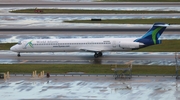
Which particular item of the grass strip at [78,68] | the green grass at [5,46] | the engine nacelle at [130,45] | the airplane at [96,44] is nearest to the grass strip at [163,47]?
the green grass at [5,46]

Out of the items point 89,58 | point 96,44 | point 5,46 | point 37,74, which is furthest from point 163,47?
point 37,74

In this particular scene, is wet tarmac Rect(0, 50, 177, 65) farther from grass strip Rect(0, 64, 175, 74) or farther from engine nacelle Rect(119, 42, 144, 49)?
grass strip Rect(0, 64, 175, 74)

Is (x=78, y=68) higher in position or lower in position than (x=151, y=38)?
lower

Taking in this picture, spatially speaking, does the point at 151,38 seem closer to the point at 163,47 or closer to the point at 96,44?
the point at 96,44

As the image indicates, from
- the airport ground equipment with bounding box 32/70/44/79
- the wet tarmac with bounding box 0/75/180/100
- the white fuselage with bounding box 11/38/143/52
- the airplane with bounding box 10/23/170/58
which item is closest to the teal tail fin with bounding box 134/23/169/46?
the airplane with bounding box 10/23/170/58

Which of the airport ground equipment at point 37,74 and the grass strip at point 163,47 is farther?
the grass strip at point 163,47

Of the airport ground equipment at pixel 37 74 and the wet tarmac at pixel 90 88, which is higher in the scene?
the airport ground equipment at pixel 37 74

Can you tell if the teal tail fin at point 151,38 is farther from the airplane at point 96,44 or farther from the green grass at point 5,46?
the green grass at point 5,46
